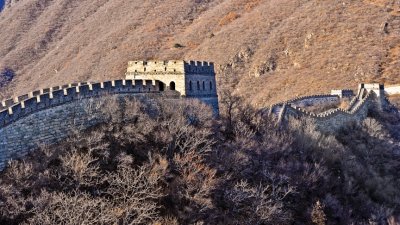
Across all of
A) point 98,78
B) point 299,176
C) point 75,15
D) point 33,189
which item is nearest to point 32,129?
point 33,189

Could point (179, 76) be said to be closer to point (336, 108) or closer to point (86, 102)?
point (86, 102)

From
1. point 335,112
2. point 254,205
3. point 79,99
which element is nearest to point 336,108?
point 335,112

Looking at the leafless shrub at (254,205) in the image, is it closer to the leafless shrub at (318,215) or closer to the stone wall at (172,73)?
the leafless shrub at (318,215)

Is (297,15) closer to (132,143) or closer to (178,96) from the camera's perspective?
(178,96)

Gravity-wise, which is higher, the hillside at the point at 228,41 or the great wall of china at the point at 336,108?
the hillside at the point at 228,41

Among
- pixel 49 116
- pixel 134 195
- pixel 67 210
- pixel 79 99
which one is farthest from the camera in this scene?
pixel 79 99

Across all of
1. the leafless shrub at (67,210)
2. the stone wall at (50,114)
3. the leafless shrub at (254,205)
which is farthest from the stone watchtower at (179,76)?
the leafless shrub at (67,210)

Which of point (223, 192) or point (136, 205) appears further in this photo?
point (223, 192)
